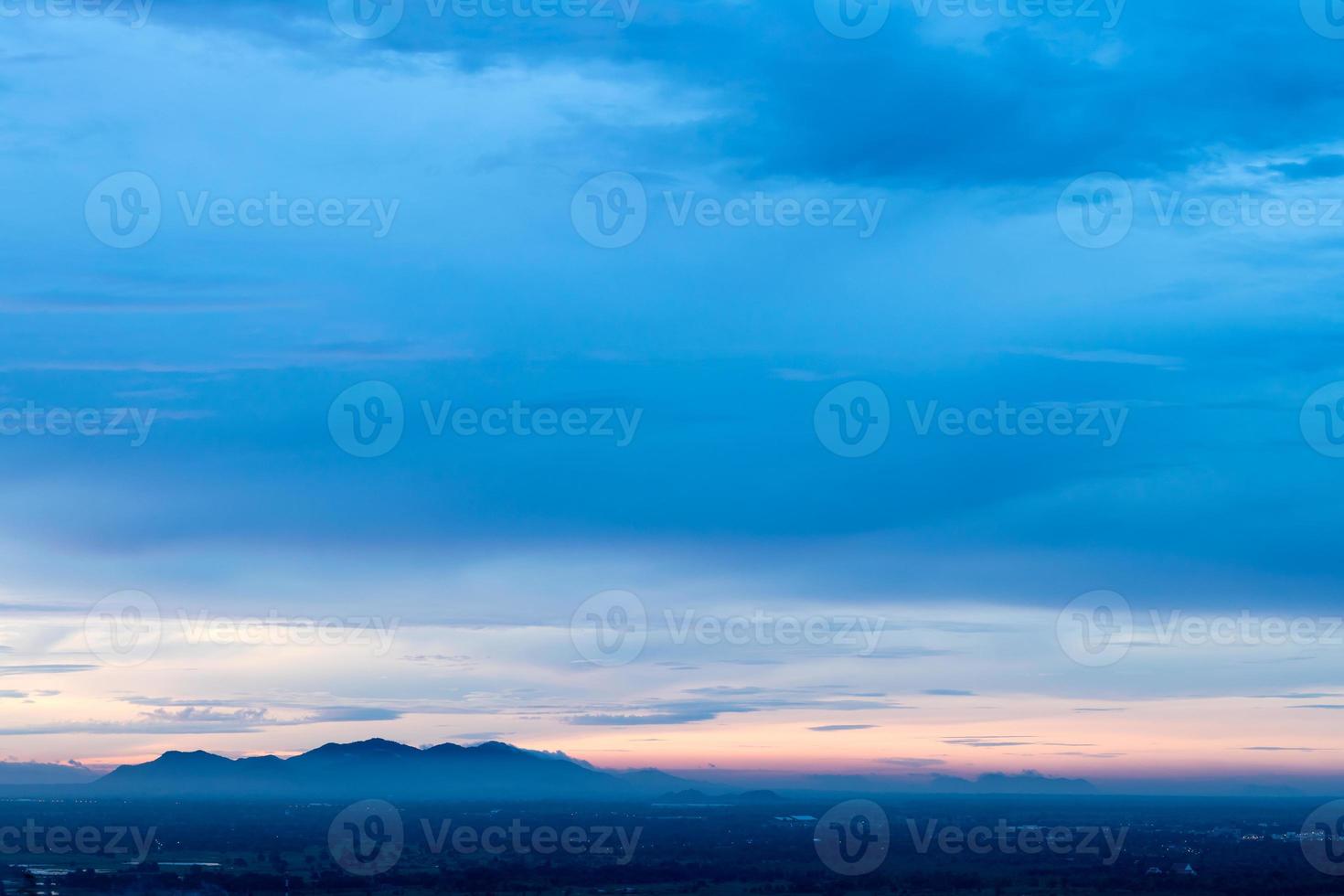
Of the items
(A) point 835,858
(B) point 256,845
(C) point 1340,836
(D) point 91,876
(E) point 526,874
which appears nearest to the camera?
(D) point 91,876

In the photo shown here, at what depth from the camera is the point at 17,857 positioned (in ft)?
458

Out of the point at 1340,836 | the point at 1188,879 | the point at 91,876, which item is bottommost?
the point at 91,876

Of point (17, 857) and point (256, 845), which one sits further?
point (256, 845)

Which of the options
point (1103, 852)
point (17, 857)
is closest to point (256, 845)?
point (17, 857)

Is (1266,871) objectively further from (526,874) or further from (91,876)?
(91,876)

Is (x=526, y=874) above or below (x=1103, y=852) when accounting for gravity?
below

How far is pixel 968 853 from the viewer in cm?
15612

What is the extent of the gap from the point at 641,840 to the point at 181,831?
193 ft

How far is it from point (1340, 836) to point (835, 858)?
67209 mm

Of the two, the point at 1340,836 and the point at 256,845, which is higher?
the point at 1340,836

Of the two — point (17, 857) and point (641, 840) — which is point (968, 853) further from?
point (17, 857)

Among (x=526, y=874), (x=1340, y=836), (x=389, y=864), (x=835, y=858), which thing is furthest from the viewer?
(x=1340, y=836)

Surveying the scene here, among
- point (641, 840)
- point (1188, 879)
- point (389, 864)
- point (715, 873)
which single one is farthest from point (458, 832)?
point (1188, 879)

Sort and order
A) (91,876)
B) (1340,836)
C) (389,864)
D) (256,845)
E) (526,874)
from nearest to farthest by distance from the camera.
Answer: (91,876) → (526,874) → (389,864) → (256,845) → (1340,836)
